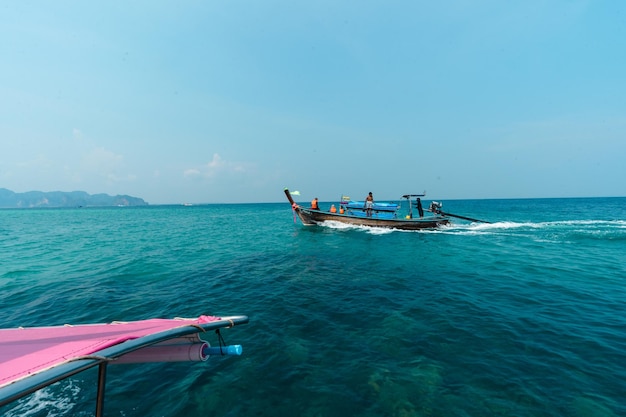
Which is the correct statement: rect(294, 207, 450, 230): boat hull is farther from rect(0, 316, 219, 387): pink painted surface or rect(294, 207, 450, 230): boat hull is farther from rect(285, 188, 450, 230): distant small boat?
rect(0, 316, 219, 387): pink painted surface

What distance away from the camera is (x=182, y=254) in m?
21.4

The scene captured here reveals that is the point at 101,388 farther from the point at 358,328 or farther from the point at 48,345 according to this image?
the point at 358,328

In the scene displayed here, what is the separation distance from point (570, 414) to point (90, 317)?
48.3 ft

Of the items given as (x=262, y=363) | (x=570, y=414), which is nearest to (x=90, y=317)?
(x=262, y=363)

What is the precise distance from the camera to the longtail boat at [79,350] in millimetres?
2617

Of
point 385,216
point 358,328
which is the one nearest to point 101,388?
point 358,328

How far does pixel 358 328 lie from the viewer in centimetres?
887

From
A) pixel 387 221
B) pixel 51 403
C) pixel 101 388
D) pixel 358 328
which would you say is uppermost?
pixel 387 221

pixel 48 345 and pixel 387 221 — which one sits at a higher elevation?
pixel 387 221

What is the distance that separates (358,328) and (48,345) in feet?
25.4

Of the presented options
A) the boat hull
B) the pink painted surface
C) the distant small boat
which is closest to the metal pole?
the pink painted surface

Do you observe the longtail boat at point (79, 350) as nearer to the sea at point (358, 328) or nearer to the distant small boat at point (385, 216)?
the sea at point (358, 328)

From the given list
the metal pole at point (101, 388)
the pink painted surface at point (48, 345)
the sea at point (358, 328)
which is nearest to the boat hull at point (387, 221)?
the sea at point (358, 328)

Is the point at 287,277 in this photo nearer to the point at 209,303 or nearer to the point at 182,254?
the point at 209,303
